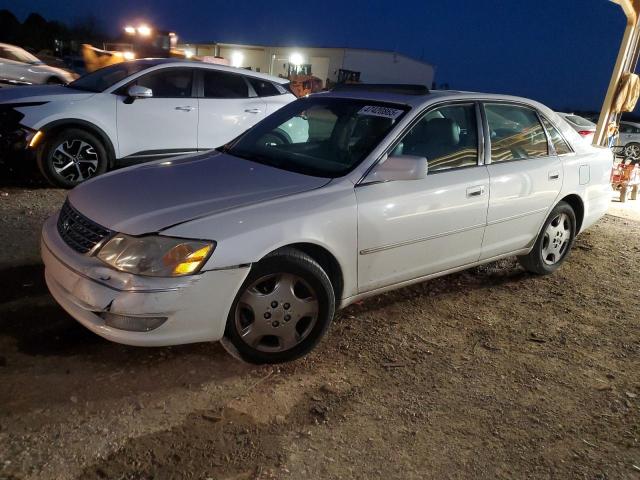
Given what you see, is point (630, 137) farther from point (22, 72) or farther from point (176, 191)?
point (176, 191)

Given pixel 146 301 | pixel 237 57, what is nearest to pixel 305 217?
pixel 146 301

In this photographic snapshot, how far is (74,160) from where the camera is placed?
6.36 metres

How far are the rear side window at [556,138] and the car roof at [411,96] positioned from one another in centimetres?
39

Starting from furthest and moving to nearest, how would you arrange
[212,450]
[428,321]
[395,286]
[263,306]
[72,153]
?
[72,153]
[428,321]
[395,286]
[263,306]
[212,450]

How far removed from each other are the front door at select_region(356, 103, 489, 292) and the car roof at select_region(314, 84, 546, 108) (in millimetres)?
92

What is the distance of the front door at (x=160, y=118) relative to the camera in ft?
21.3

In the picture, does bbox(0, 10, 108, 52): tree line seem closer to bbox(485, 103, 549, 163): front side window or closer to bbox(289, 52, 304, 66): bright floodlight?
bbox(289, 52, 304, 66): bright floodlight

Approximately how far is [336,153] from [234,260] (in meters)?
1.24

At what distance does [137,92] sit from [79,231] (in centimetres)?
385

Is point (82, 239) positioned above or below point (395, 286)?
above

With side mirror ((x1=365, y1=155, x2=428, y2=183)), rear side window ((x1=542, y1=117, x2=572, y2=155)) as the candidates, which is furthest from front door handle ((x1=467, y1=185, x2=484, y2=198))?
rear side window ((x1=542, y1=117, x2=572, y2=155))

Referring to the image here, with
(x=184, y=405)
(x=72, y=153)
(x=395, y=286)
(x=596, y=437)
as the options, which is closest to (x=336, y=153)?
(x=395, y=286)

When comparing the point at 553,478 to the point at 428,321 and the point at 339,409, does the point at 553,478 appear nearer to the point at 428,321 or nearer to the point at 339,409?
the point at 339,409

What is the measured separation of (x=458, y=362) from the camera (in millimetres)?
3314
